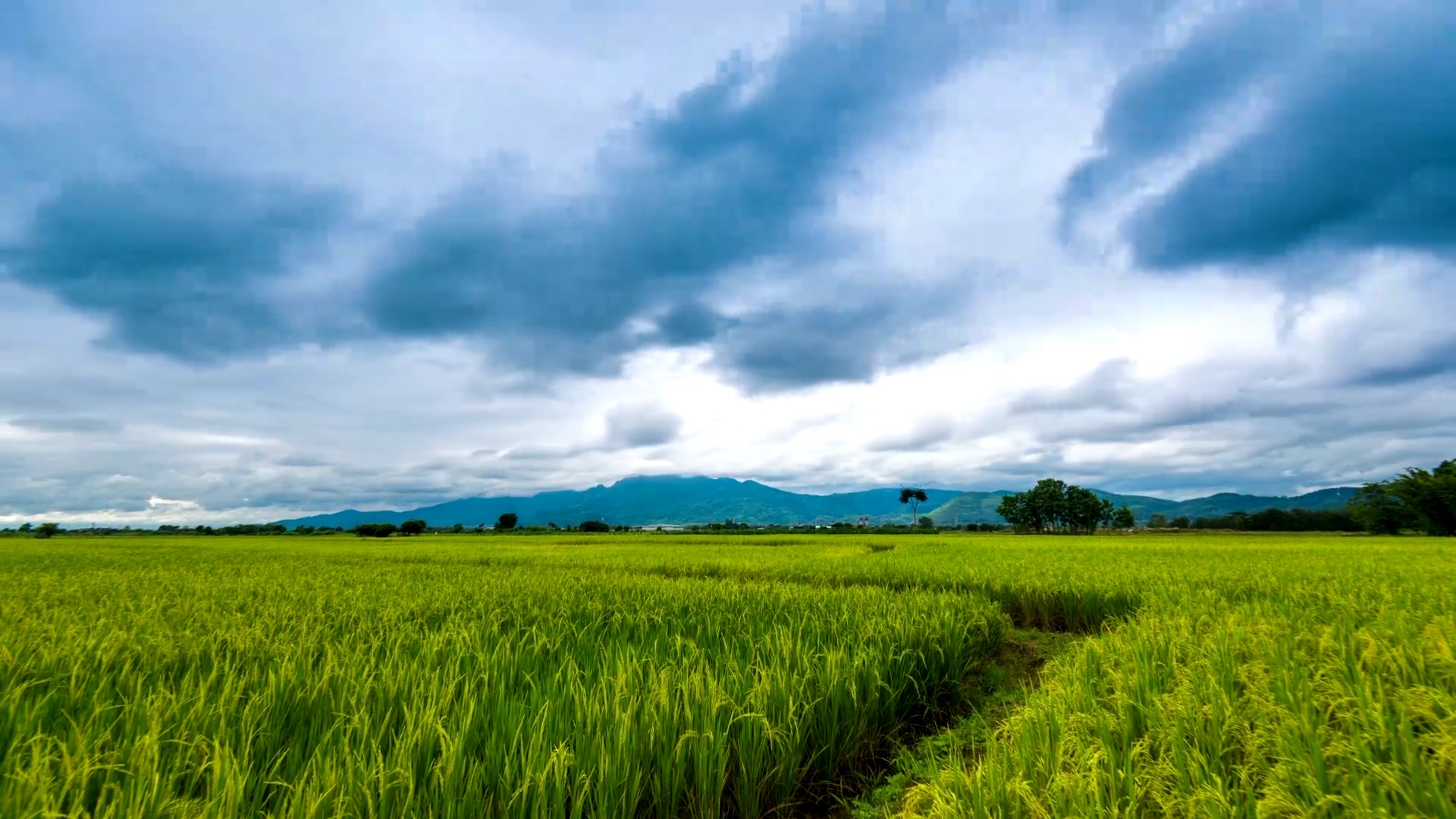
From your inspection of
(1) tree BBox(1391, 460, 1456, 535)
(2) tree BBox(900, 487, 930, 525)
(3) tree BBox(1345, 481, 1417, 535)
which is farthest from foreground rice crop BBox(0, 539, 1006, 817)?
(2) tree BBox(900, 487, 930, 525)

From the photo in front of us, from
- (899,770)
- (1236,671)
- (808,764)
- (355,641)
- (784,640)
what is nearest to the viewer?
(808,764)

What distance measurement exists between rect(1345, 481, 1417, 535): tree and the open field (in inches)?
3320

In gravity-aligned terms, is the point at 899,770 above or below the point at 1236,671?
below

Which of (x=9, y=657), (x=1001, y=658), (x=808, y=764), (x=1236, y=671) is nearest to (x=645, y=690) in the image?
(x=808, y=764)

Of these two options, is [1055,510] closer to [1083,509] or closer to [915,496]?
[1083,509]

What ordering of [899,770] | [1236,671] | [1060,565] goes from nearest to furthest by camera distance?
[1236,671], [899,770], [1060,565]

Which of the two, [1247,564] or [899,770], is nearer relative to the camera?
[899,770]

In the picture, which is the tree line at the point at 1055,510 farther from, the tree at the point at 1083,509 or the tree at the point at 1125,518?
the tree at the point at 1125,518

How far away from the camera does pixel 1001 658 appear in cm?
791

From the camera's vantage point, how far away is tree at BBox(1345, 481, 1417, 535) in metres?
60.5

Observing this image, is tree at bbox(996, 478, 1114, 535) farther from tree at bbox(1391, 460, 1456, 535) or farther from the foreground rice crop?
the foreground rice crop

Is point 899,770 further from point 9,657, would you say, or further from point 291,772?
point 9,657

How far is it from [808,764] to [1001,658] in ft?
18.2

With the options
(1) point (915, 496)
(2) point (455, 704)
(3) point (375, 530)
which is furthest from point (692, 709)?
(1) point (915, 496)
